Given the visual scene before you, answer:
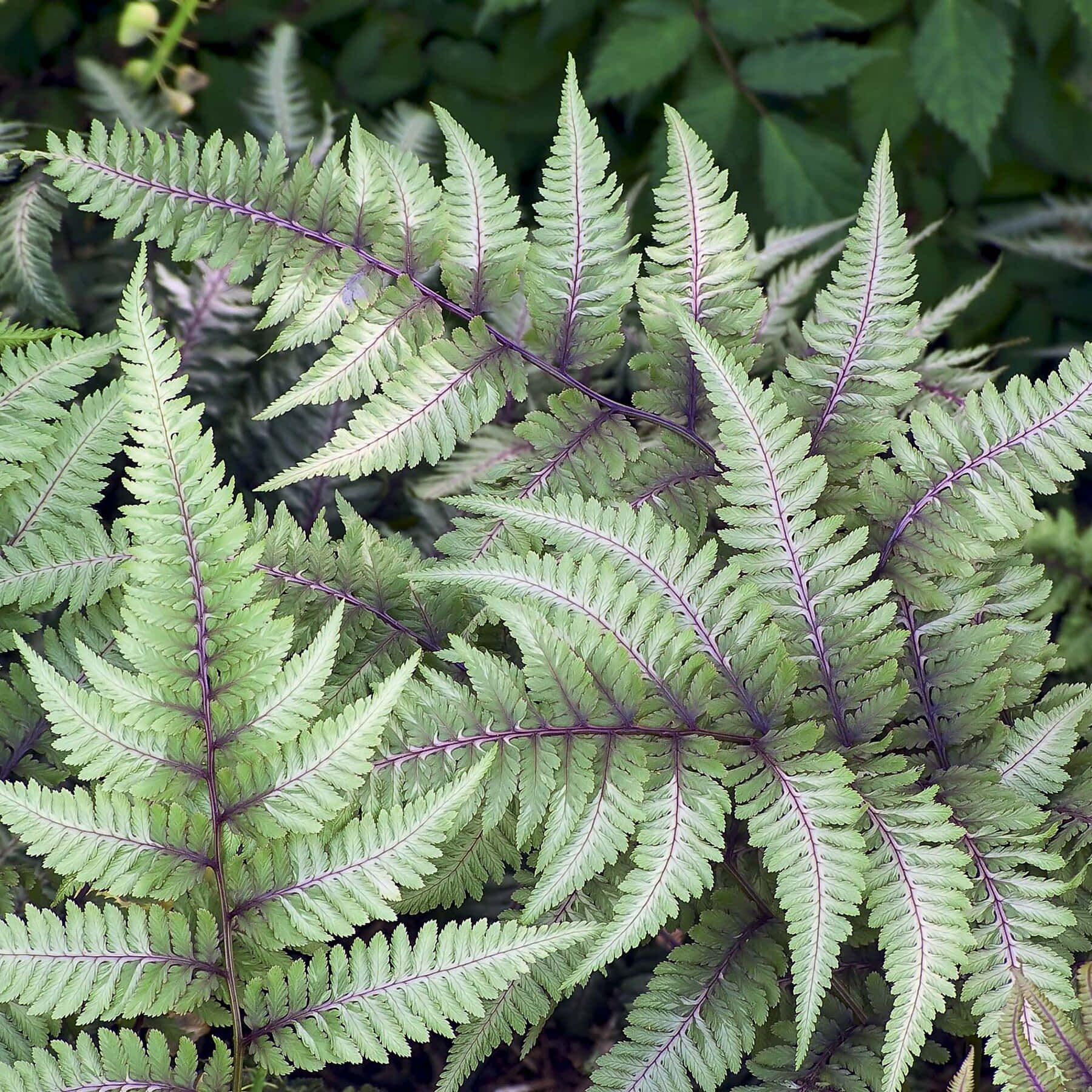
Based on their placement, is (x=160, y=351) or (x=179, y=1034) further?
(x=179, y=1034)

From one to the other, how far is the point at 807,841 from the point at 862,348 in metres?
0.56

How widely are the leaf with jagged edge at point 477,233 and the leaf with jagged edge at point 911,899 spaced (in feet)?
2.25

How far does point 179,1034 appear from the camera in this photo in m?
1.12

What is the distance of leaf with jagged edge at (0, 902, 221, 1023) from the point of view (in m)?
0.89

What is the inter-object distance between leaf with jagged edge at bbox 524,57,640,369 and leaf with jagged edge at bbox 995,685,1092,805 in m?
0.63

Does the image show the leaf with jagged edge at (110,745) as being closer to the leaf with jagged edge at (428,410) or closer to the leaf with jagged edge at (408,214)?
the leaf with jagged edge at (428,410)

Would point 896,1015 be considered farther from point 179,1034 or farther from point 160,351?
point 160,351

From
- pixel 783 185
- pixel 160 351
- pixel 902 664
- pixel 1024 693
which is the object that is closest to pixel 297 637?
pixel 160 351

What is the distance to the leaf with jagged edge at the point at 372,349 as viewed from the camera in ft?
3.51

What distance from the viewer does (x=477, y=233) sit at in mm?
1139

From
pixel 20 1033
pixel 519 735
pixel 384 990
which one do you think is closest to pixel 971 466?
pixel 519 735

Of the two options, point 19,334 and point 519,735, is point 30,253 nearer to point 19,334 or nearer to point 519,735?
point 19,334

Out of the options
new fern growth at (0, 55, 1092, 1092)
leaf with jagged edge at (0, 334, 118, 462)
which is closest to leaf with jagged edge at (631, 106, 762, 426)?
new fern growth at (0, 55, 1092, 1092)

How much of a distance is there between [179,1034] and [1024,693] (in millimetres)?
1039
